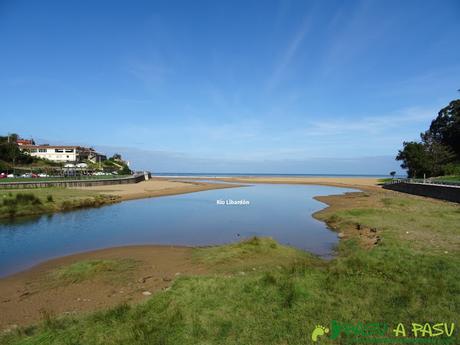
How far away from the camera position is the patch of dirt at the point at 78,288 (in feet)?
30.7

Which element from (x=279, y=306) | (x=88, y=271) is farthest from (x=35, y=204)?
(x=279, y=306)

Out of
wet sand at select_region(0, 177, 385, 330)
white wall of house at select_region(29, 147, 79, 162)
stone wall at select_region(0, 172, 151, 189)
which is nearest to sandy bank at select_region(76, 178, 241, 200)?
stone wall at select_region(0, 172, 151, 189)

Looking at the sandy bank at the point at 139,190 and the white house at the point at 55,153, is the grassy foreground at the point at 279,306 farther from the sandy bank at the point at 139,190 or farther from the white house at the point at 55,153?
the white house at the point at 55,153

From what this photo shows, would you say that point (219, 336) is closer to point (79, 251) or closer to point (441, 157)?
point (79, 251)

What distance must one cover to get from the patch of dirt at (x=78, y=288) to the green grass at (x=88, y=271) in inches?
10.7

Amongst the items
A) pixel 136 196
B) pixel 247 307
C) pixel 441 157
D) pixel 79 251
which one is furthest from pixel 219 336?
pixel 441 157

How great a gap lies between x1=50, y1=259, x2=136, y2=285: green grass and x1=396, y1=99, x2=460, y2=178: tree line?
214 ft

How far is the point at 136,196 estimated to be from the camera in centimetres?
4869

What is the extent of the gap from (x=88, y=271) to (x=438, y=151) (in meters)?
76.5

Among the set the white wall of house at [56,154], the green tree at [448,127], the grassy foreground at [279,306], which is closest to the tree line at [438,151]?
the green tree at [448,127]

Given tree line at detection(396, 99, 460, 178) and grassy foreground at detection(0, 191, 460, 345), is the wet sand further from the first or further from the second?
tree line at detection(396, 99, 460, 178)

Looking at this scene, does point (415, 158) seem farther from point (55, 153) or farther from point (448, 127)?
point (55, 153)

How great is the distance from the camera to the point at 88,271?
12719mm

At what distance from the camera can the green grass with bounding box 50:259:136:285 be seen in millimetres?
12173
